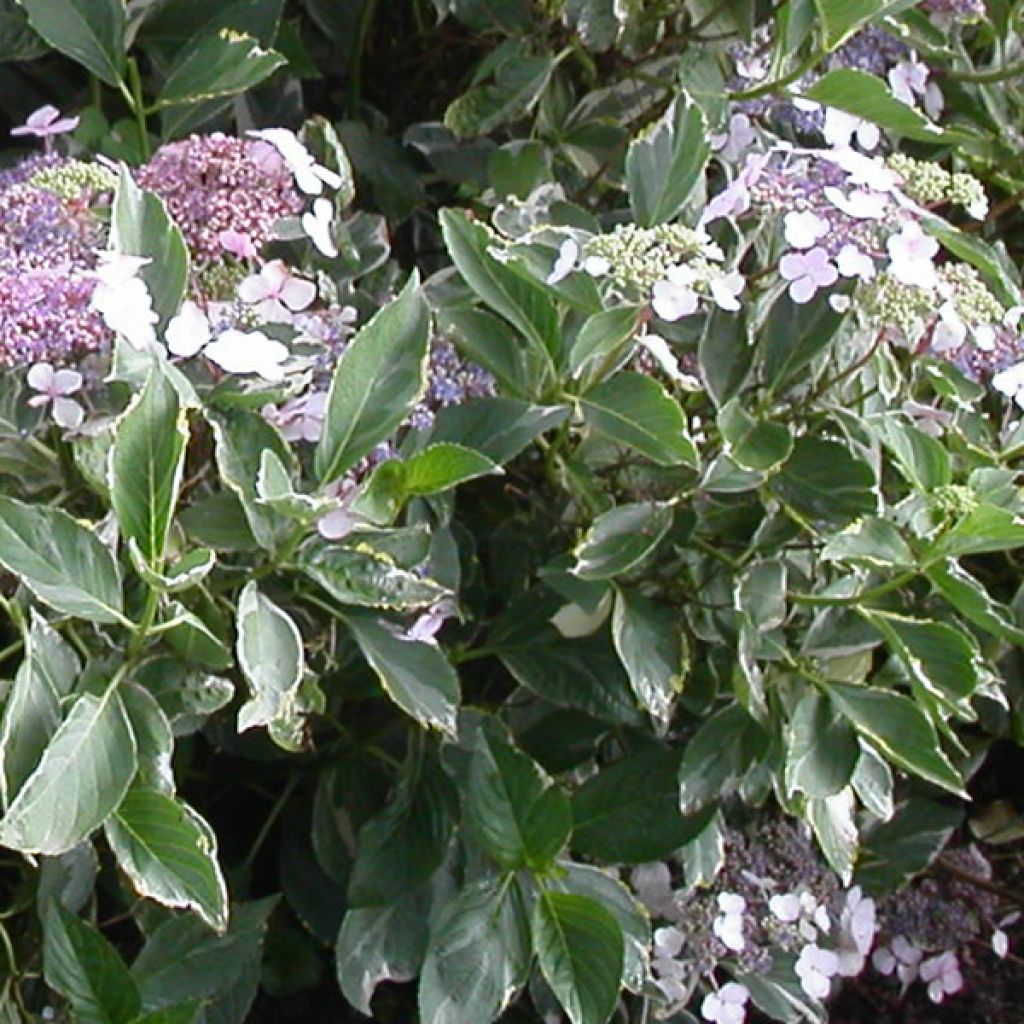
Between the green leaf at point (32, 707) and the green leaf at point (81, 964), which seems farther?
the green leaf at point (81, 964)

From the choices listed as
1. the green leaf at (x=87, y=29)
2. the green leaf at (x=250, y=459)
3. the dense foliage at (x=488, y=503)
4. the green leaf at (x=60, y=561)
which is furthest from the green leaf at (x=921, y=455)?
the green leaf at (x=87, y=29)

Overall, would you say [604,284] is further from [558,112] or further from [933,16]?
[933,16]

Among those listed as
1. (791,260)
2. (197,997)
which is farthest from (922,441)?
(197,997)

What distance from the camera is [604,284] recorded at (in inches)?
39.8

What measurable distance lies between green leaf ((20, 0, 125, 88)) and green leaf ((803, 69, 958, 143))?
1.55 ft

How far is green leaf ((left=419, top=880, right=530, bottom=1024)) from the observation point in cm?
106

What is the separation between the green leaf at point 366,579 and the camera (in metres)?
0.90

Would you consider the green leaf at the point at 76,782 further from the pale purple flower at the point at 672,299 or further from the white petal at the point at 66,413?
the pale purple flower at the point at 672,299

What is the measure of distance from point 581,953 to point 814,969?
0.37 meters

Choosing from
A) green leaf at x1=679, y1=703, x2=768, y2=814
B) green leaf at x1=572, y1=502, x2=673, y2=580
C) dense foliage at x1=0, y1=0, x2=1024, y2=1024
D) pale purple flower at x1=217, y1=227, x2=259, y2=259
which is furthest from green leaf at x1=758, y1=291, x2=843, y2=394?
pale purple flower at x1=217, y1=227, x2=259, y2=259

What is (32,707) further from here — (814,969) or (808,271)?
(814,969)

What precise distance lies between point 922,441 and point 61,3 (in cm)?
65

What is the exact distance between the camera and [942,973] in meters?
1.62

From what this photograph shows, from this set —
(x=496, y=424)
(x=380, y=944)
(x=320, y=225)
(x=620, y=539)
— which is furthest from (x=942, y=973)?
(x=320, y=225)
